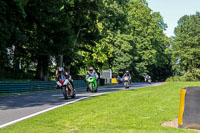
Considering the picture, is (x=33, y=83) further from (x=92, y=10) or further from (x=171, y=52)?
(x=171, y=52)

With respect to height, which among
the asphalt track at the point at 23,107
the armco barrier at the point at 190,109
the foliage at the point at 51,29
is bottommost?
the asphalt track at the point at 23,107

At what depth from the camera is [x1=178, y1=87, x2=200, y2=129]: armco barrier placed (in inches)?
288

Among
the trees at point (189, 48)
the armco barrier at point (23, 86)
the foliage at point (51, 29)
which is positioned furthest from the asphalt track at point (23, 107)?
the trees at point (189, 48)

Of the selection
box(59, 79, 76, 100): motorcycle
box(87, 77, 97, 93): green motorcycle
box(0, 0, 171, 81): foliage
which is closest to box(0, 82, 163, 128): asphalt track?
box(59, 79, 76, 100): motorcycle

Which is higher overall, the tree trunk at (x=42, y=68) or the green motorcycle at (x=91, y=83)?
the tree trunk at (x=42, y=68)

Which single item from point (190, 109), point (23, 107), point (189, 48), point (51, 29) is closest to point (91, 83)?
point (51, 29)

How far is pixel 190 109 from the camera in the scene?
24.4 feet

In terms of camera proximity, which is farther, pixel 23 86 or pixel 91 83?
pixel 23 86

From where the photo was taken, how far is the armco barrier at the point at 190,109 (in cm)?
732

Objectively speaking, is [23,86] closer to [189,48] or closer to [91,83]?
[91,83]

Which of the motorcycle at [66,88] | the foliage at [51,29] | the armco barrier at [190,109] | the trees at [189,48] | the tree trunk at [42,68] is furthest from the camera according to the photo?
the trees at [189,48]

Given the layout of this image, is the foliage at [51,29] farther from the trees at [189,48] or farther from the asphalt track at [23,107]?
the trees at [189,48]

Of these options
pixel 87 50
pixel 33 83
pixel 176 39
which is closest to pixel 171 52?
pixel 176 39

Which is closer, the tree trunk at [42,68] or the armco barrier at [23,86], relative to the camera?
the armco barrier at [23,86]
